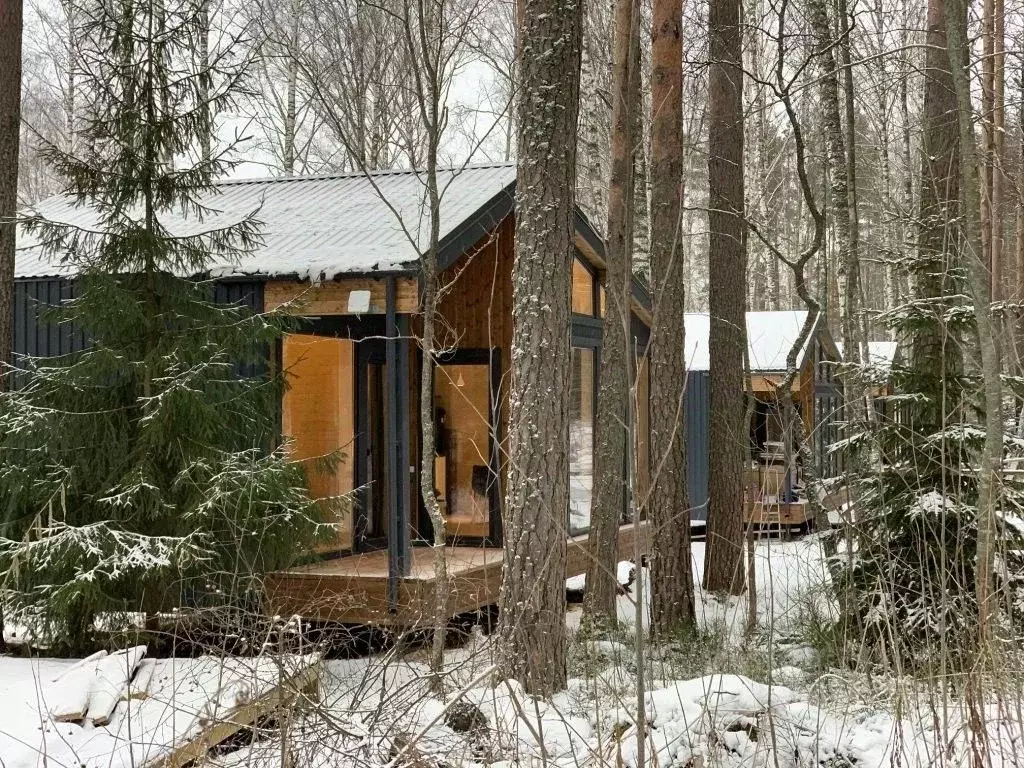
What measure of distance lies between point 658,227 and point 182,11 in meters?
3.86

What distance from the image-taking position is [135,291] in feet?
23.4

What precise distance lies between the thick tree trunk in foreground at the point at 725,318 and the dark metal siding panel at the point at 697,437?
6.63 meters

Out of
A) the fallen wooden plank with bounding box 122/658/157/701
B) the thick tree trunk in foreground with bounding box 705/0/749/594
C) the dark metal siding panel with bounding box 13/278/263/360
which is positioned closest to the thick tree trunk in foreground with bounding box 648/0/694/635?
the thick tree trunk in foreground with bounding box 705/0/749/594

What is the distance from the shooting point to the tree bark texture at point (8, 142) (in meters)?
7.22

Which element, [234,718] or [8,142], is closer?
[234,718]

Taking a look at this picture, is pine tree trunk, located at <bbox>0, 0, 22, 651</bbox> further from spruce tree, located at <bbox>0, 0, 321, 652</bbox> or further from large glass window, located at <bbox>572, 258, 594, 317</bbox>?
large glass window, located at <bbox>572, 258, 594, 317</bbox>

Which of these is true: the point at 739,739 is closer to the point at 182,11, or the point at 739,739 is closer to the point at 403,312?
the point at 403,312

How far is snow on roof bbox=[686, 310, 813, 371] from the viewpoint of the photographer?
1705 centimetres

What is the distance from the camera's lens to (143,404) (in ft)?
23.1

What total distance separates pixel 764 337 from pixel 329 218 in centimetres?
1038

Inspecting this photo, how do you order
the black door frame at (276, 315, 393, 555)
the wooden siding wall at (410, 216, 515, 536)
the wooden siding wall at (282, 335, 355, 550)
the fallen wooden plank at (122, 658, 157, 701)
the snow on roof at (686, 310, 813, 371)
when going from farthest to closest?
the snow on roof at (686, 310, 813, 371) → the wooden siding wall at (410, 216, 515, 536) → the black door frame at (276, 315, 393, 555) → the wooden siding wall at (282, 335, 355, 550) → the fallen wooden plank at (122, 658, 157, 701)

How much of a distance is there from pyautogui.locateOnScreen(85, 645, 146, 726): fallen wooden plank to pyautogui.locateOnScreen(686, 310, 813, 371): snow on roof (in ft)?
39.2

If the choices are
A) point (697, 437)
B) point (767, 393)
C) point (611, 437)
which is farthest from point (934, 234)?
point (697, 437)

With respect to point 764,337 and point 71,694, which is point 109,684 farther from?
point 764,337
